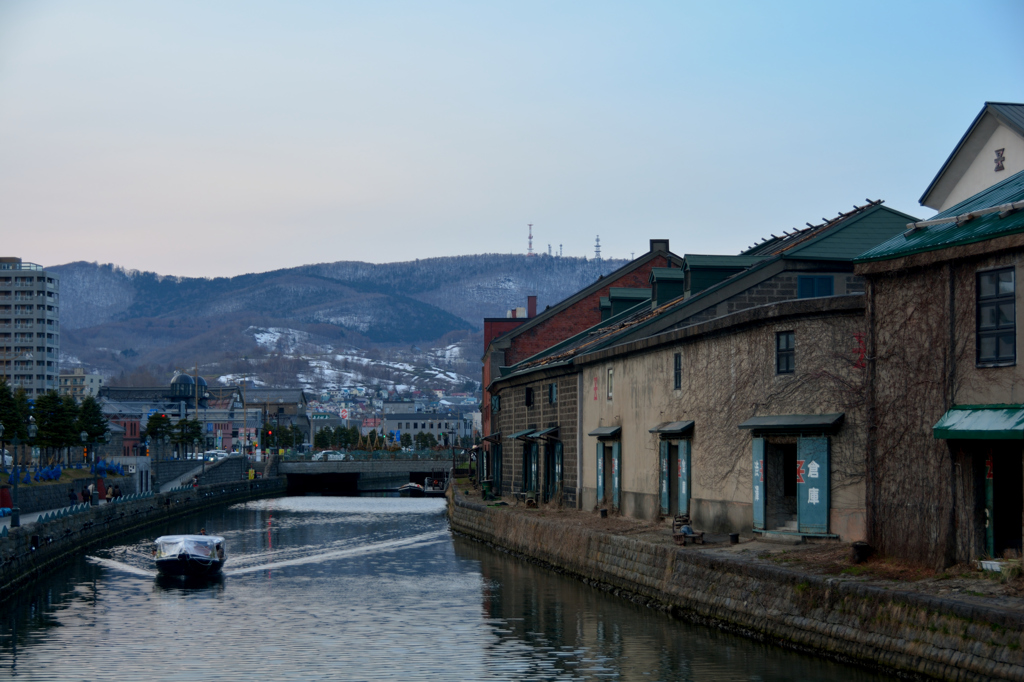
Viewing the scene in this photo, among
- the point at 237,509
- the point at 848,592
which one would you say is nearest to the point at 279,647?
the point at 848,592

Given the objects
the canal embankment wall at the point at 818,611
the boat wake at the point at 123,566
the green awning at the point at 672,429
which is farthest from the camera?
the boat wake at the point at 123,566

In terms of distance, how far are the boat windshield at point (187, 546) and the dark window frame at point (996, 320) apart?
31.8 m

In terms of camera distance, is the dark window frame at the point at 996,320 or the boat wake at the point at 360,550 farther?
the boat wake at the point at 360,550

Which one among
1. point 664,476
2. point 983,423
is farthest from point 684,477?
point 983,423

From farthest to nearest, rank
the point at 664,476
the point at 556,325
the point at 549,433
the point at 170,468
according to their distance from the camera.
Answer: the point at 170,468 → the point at 556,325 → the point at 549,433 → the point at 664,476

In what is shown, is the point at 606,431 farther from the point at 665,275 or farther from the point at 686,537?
the point at 686,537

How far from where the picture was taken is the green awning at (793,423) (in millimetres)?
28500

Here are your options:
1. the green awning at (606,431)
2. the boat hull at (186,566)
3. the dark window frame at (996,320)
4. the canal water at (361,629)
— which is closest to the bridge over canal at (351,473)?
the canal water at (361,629)

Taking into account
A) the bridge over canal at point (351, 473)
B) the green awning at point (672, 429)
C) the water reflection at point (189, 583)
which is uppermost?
the green awning at point (672, 429)

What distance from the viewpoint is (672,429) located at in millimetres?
36719

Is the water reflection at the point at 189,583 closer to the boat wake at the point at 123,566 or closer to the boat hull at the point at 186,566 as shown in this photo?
the boat hull at the point at 186,566

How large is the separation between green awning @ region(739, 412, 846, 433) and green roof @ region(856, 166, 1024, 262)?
474 cm

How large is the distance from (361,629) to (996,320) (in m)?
17.8

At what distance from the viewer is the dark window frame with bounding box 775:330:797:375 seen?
3031cm
